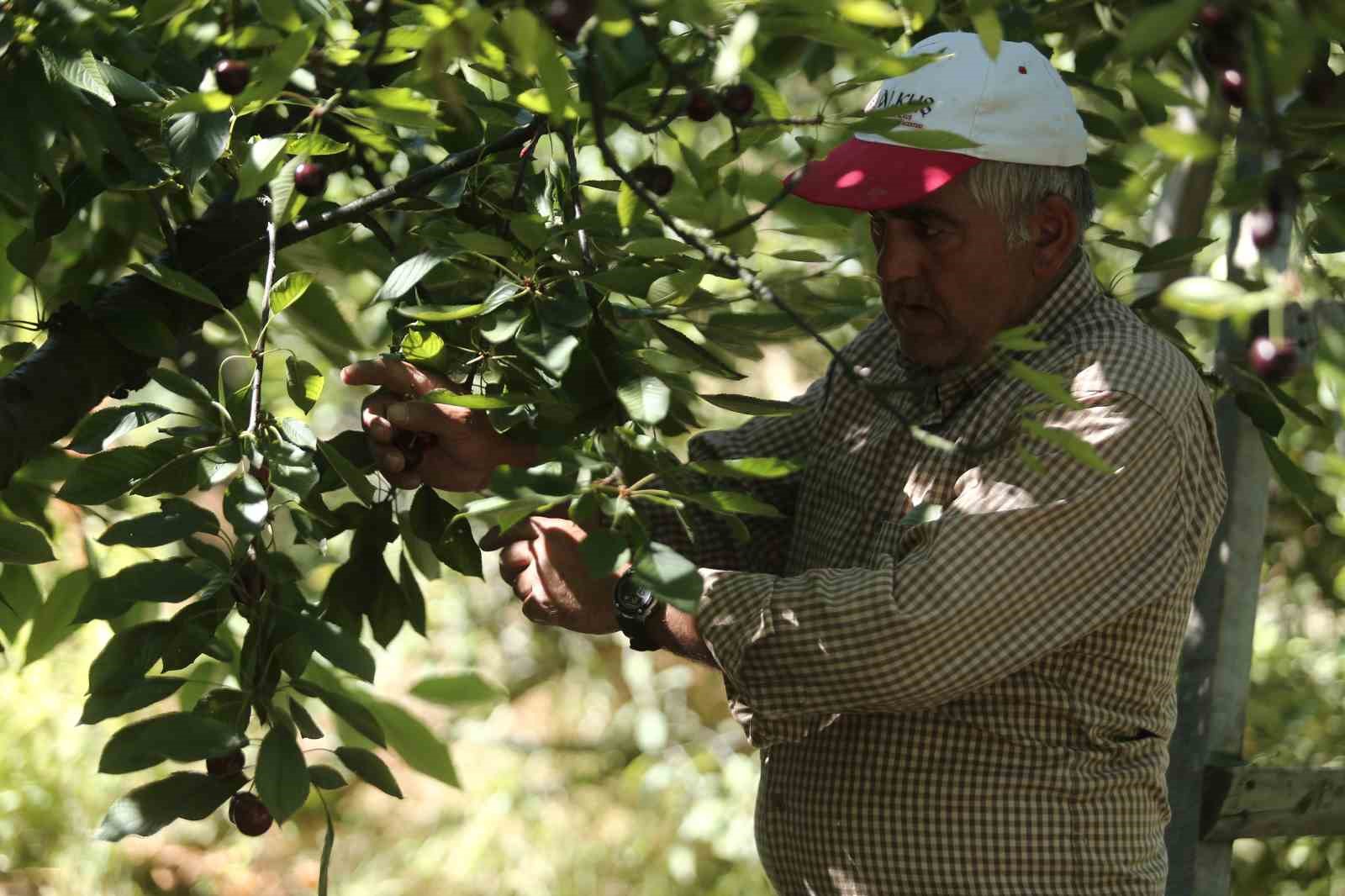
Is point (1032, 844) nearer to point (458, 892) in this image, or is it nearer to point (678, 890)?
point (678, 890)

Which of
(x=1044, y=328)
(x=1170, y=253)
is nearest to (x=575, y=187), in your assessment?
(x=1044, y=328)

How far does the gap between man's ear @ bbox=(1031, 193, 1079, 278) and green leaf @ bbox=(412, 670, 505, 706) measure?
0.78 m

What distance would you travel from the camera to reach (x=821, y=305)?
1460 mm

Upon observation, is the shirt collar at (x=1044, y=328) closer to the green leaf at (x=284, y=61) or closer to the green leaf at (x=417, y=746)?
the green leaf at (x=417, y=746)

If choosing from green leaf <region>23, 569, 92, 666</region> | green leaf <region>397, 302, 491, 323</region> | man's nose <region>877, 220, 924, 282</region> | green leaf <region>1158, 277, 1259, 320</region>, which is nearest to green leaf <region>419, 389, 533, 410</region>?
green leaf <region>397, 302, 491, 323</region>

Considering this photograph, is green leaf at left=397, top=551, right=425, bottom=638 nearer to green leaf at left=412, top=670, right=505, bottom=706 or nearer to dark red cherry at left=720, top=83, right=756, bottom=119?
green leaf at left=412, top=670, right=505, bottom=706

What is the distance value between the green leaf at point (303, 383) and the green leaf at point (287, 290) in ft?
0.18

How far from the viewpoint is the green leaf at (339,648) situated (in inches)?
45.1

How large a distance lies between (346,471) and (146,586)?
22cm

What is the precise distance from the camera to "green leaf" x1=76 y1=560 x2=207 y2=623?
1.18 m

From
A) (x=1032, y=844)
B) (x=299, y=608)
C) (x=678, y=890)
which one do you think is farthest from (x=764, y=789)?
(x=678, y=890)

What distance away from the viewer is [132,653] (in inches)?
49.9

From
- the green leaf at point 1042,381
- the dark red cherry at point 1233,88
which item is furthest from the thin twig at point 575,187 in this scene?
the dark red cherry at point 1233,88

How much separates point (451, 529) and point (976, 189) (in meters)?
0.65
